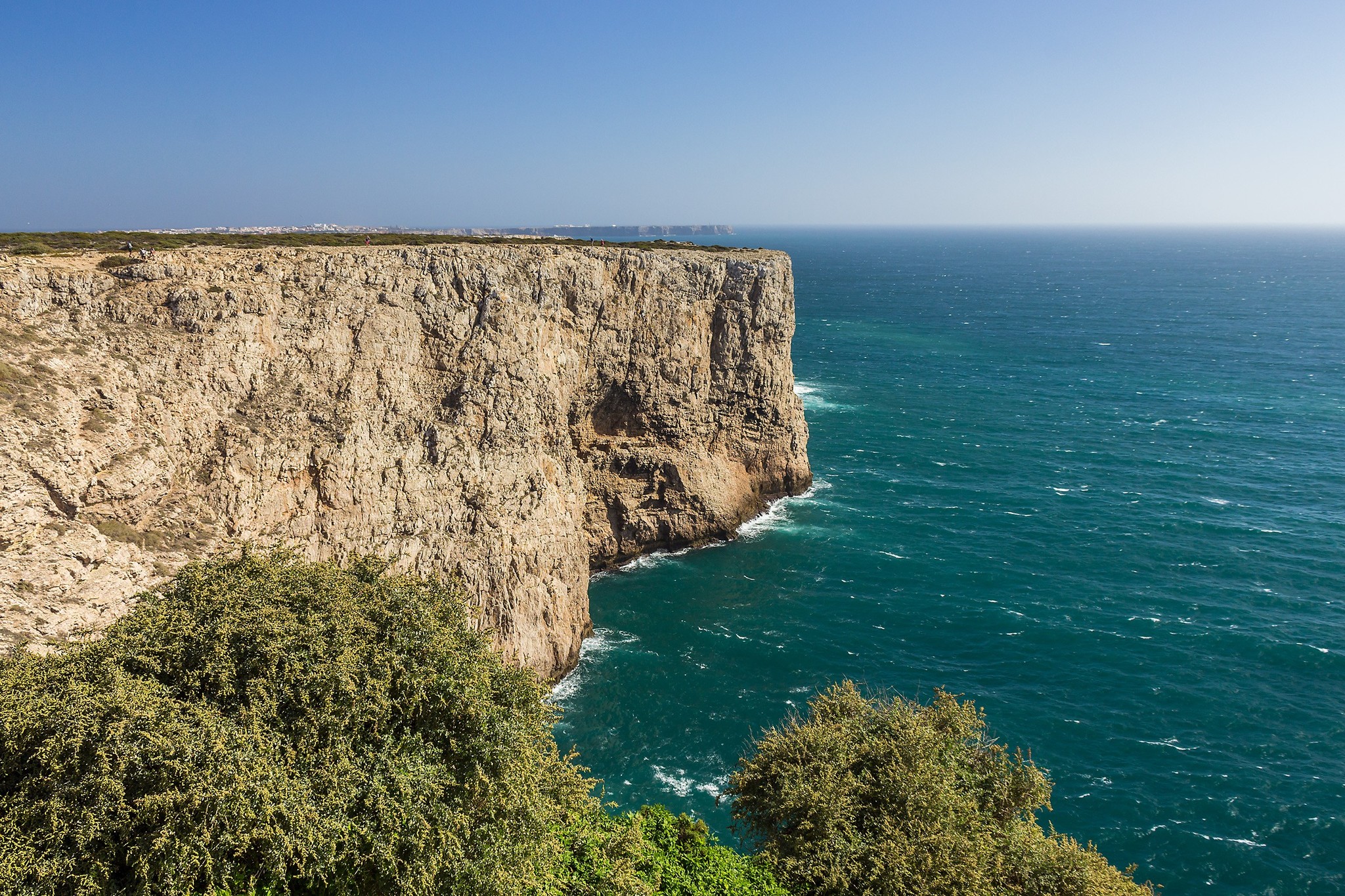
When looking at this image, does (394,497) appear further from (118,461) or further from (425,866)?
(425,866)

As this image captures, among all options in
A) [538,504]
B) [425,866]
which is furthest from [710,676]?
[425,866]

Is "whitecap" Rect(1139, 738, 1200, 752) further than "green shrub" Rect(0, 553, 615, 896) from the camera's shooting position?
Yes

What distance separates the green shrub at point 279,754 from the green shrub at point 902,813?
6452 mm

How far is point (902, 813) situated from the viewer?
25109mm

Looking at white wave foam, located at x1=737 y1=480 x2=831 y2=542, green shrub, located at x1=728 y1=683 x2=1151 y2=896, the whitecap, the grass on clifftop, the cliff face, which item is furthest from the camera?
white wave foam, located at x1=737 y1=480 x2=831 y2=542

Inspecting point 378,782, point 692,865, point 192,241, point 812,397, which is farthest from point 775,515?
point 378,782

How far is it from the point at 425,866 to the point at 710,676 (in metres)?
29.0

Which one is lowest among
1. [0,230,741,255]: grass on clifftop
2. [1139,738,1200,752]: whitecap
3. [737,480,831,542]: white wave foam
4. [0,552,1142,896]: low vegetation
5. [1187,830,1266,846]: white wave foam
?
[1187,830,1266,846]: white wave foam

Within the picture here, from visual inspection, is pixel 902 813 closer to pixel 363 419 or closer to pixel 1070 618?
pixel 1070 618

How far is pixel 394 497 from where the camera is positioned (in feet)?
142

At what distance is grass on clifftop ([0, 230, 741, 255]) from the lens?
45.5 m

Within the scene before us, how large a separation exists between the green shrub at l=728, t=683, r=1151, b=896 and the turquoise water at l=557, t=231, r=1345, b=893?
9958 mm

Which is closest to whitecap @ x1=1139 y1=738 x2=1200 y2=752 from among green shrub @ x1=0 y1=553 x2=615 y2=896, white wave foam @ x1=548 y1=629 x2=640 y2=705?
white wave foam @ x1=548 y1=629 x2=640 y2=705

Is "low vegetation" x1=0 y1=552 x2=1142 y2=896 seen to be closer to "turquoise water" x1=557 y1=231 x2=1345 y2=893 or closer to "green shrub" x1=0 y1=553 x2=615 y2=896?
"green shrub" x1=0 y1=553 x2=615 y2=896
